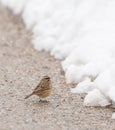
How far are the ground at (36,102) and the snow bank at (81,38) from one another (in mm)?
210

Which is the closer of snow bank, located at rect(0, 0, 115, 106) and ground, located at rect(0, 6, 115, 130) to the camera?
ground, located at rect(0, 6, 115, 130)

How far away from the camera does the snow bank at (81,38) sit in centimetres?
975

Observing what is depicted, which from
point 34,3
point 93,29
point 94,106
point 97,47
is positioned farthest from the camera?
point 34,3

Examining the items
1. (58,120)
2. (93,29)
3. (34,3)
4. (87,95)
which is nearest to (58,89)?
(87,95)

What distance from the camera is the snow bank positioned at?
975 centimetres

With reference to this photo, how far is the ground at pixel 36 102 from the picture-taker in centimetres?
842

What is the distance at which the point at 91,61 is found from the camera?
35.3 ft

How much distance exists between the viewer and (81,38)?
12234 millimetres

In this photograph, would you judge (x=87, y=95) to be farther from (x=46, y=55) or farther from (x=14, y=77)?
(x=46, y=55)

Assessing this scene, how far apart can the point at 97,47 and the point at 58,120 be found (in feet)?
9.57

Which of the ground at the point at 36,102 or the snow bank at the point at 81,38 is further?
the snow bank at the point at 81,38

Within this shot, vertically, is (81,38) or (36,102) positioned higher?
(81,38)

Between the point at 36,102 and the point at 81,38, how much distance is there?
307cm

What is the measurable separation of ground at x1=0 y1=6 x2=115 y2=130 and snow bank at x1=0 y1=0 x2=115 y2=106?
210 mm
